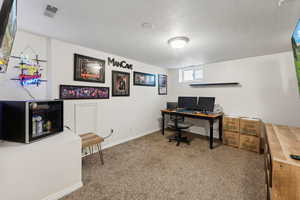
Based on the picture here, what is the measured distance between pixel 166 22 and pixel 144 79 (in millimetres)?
2312

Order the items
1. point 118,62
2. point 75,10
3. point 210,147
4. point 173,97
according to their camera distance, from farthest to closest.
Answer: point 173,97, point 118,62, point 210,147, point 75,10

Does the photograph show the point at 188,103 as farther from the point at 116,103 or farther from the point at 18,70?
the point at 18,70

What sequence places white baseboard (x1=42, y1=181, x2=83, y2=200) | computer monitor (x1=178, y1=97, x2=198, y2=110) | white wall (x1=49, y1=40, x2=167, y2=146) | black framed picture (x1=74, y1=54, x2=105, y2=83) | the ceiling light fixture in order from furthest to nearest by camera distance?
computer monitor (x1=178, y1=97, x2=198, y2=110) < black framed picture (x1=74, y1=54, x2=105, y2=83) < white wall (x1=49, y1=40, x2=167, y2=146) < the ceiling light fixture < white baseboard (x1=42, y1=181, x2=83, y2=200)

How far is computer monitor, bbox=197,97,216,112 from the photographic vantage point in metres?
3.46

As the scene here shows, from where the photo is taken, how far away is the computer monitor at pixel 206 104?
3460mm

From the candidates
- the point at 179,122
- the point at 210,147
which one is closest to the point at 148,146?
the point at 179,122

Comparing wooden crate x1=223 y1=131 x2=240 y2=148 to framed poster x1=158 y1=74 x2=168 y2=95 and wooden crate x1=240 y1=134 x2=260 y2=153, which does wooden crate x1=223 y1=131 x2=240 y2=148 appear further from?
framed poster x1=158 y1=74 x2=168 y2=95

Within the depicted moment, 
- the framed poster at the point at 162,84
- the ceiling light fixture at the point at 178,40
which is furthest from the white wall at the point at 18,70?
the framed poster at the point at 162,84

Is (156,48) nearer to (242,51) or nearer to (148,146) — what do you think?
(242,51)

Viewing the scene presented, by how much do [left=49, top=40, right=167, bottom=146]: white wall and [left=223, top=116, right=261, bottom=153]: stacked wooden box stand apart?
7.11ft

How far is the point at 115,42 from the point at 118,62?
0.84 meters

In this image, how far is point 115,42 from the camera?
7.66 feet

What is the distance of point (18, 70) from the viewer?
1.92m

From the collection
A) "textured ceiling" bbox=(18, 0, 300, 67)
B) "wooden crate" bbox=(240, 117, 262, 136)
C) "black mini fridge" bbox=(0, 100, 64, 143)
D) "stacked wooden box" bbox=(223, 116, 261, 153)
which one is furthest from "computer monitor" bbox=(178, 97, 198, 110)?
"black mini fridge" bbox=(0, 100, 64, 143)
